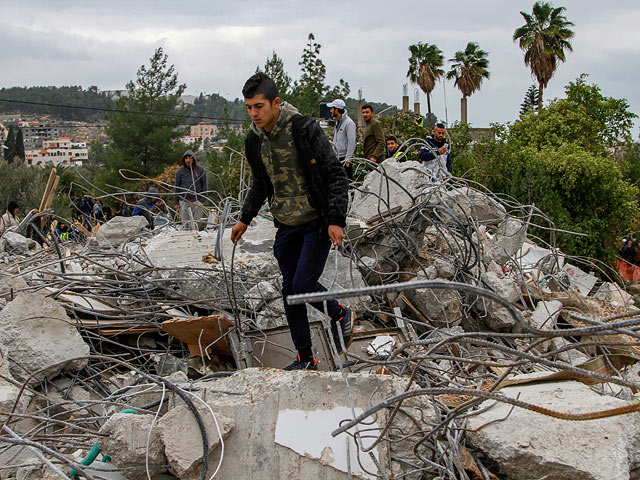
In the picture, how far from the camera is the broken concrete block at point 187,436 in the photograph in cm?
230

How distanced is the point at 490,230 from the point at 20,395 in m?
5.79

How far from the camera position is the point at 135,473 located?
240 centimetres

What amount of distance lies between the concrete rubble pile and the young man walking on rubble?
316 mm

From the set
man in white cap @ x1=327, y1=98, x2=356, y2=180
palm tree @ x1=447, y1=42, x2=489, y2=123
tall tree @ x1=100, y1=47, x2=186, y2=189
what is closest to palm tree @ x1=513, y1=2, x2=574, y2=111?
palm tree @ x1=447, y1=42, x2=489, y2=123

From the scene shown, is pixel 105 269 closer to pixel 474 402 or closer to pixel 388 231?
pixel 388 231

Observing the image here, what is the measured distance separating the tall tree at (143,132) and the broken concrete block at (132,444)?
26688mm

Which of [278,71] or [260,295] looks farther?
[278,71]

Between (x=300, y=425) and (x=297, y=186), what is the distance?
135 cm

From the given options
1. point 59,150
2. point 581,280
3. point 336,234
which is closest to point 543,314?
point 336,234

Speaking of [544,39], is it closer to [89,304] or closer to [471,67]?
[471,67]

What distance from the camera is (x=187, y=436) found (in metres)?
2.36

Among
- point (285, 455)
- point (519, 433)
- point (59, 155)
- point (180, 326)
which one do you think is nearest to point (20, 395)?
point (180, 326)

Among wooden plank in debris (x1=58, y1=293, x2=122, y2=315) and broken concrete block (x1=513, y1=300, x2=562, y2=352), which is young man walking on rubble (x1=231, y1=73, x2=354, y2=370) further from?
broken concrete block (x1=513, y1=300, x2=562, y2=352)

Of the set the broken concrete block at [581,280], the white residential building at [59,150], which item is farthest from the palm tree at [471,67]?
the white residential building at [59,150]
